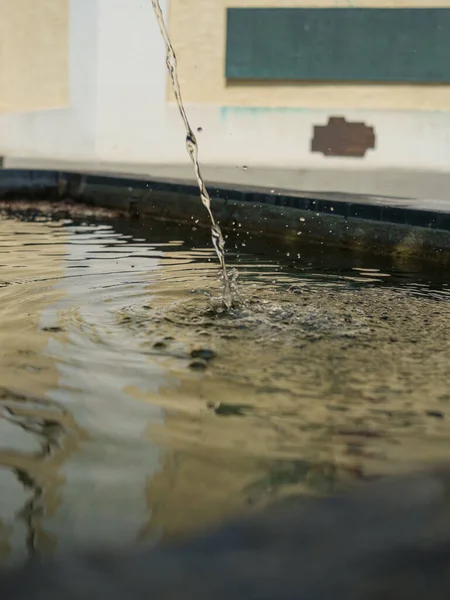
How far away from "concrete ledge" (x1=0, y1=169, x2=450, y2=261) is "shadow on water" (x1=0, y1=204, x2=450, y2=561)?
28.8 inches

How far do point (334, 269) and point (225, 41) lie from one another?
6.47 metres

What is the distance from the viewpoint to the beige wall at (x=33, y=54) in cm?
1048

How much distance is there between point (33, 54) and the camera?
1068 cm

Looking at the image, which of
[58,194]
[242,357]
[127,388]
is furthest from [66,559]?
[58,194]

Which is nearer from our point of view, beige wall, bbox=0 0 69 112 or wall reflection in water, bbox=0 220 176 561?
wall reflection in water, bbox=0 220 176 561

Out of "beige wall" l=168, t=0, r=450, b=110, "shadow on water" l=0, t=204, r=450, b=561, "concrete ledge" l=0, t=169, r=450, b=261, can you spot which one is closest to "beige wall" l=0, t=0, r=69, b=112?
"beige wall" l=168, t=0, r=450, b=110

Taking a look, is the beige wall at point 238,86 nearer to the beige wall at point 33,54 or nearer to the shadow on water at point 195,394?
the beige wall at point 33,54

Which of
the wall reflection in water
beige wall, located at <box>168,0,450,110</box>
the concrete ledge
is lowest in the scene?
the wall reflection in water

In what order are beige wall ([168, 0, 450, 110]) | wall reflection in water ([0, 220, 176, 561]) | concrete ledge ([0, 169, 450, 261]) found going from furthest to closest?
1. beige wall ([168, 0, 450, 110])
2. concrete ledge ([0, 169, 450, 261])
3. wall reflection in water ([0, 220, 176, 561])

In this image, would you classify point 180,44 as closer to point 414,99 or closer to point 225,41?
point 225,41

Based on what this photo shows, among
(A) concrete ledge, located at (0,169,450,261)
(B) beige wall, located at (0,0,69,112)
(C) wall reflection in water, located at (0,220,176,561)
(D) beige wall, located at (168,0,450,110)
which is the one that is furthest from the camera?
(B) beige wall, located at (0,0,69,112)

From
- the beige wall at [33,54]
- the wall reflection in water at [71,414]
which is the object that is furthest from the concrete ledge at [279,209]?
the beige wall at [33,54]

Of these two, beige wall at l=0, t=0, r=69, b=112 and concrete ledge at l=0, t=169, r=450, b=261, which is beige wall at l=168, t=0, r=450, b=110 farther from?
concrete ledge at l=0, t=169, r=450, b=261

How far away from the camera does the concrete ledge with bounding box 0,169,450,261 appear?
457 centimetres
